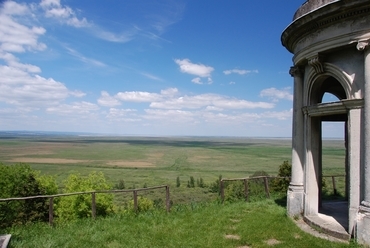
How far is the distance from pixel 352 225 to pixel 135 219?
6.25 meters

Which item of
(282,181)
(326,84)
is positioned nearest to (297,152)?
(326,84)

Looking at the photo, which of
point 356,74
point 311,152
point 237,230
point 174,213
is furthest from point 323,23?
point 174,213

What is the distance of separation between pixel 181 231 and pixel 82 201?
21.1m

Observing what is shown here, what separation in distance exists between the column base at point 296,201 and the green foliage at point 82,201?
19.9 meters

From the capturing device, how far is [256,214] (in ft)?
33.7

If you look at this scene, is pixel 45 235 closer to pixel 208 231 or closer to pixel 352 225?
pixel 208 231

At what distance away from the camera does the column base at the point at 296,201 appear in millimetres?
9534

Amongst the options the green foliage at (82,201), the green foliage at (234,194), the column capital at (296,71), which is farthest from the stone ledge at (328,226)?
the green foliage at (82,201)

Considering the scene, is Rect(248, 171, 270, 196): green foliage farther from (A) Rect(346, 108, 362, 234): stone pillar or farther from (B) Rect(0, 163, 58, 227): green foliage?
(B) Rect(0, 163, 58, 227): green foliage

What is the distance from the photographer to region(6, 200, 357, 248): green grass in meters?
7.78

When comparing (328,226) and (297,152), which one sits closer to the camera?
(328,226)

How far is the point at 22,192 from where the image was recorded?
77.0ft

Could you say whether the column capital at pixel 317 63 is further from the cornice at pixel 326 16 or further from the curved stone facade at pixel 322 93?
the cornice at pixel 326 16

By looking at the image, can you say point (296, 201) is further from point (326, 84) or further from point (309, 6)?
point (309, 6)
